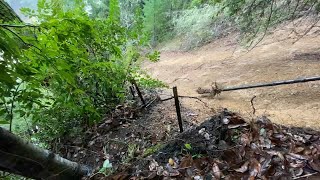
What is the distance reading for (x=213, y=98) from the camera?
7.47 meters

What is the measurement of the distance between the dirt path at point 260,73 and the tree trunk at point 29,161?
332cm

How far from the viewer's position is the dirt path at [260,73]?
19.0 feet

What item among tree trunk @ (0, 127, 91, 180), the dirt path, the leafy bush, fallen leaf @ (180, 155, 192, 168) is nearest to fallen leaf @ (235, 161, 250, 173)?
Answer: fallen leaf @ (180, 155, 192, 168)

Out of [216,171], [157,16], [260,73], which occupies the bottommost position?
[216,171]

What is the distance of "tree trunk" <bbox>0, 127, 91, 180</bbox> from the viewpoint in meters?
2.19

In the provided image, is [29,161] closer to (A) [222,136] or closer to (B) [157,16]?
(A) [222,136]

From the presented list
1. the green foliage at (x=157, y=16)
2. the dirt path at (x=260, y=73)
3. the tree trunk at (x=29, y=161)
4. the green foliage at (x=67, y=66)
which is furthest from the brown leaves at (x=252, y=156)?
the green foliage at (x=157, y=16)

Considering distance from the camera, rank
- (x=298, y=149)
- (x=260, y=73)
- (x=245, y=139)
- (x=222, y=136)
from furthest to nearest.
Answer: (x=260, y=73), (x=222, y=136), (x=245, y=139), (x=298, y=149)

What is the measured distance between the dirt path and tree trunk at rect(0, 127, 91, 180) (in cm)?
332

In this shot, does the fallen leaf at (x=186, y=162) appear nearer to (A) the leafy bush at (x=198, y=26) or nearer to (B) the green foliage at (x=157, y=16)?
(A) the leafy bush at (x=198, y=26)

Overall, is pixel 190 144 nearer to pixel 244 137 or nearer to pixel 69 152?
pixel 244 137

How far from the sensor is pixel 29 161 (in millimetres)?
2430

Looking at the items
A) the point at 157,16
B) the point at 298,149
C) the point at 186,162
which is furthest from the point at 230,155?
the point at 157,16

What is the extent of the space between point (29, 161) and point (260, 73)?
801 cm
